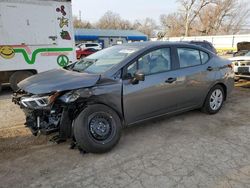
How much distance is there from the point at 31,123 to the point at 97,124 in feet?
3.16

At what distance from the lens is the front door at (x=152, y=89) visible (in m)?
3.99

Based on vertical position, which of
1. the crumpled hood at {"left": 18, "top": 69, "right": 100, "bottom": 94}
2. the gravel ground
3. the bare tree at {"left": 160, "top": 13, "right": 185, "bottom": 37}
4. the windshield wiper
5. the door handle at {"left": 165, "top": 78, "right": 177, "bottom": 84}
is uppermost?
the bare tree at {"left": 160, "top": 13, "right": 185, "bottom": 37}

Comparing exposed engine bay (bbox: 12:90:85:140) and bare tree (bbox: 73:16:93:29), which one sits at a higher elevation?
bare tree (bbox: 73:16:93:29)

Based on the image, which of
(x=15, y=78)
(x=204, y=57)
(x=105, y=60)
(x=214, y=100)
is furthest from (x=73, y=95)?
(x=15, y=78)

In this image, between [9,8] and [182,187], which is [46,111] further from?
[9,8]

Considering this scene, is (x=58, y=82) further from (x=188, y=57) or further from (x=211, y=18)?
(x=211, y=18)

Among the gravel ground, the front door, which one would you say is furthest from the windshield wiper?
the gravel ground

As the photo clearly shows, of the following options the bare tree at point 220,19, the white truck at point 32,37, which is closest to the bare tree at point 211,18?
the bare tree at point 220,19

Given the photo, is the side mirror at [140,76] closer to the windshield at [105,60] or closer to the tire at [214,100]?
the windshield at [105,60]

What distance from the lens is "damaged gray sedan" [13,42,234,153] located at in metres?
3.52

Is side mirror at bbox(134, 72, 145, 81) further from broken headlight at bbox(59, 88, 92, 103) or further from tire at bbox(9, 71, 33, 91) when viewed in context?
tire at bbox(9, 71, 33, 91)

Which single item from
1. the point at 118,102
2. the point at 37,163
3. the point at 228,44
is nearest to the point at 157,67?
the point at 118,102

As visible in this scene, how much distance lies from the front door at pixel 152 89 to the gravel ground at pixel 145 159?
45 cm

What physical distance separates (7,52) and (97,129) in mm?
5421
